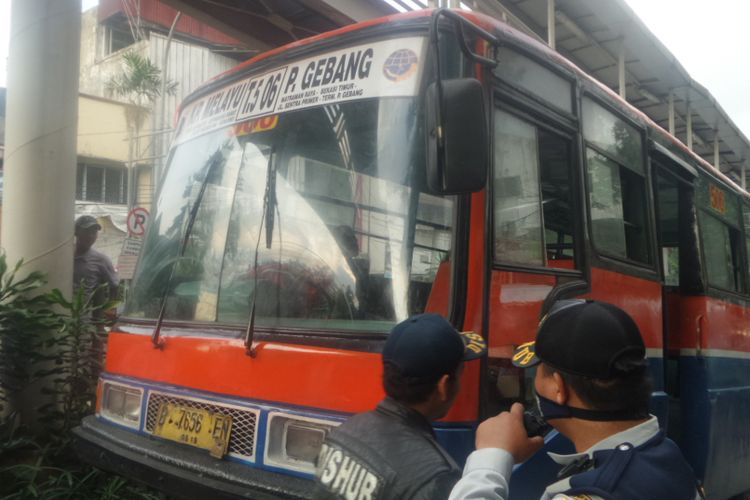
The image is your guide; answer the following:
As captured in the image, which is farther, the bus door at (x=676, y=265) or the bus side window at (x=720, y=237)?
the bus side window at (x=720, y=237)

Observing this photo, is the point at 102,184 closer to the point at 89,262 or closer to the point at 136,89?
the point at 136,89

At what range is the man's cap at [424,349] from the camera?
178cm

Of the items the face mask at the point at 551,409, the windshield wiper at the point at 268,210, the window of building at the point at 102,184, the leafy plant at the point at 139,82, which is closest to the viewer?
the face mask at the point at 551,409

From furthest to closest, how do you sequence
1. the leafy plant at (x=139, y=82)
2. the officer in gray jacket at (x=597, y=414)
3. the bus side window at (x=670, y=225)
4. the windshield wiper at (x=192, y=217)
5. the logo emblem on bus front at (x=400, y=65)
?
the leafy plant at (x=139, y=82)
the bus side window at (x=670, y=225)
the windshield wiper at (x=192, y=217)
the logo emblem on bus front at (x=400, y=65)
the officer in gray jacket at (x=597, y=414)

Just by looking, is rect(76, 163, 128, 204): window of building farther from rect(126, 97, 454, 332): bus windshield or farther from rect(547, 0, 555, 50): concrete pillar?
rect(126, 97, 454, 332): bus windshield

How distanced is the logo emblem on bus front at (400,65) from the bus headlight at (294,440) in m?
1.41

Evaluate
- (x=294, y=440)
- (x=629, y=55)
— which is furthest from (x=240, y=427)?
(x=629, y=55)

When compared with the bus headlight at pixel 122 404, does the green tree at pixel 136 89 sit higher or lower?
higher

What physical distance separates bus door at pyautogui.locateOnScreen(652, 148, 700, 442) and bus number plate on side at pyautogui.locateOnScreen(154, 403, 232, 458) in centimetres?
274

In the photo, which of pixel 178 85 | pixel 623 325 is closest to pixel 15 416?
pixel 623 325

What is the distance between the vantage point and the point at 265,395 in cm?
288

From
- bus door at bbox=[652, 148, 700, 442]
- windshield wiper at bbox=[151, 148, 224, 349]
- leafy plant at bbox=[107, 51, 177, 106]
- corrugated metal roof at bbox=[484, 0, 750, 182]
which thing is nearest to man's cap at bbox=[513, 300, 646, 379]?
windshield wiper at bbox=[151, 148, 224, 349]

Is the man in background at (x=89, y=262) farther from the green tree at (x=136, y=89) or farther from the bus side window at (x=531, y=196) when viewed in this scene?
the green tree at (x=136, y=89)

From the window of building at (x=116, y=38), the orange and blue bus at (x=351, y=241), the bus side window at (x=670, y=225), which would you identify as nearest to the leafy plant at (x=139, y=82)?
the window of building at (x=116, y=38)
